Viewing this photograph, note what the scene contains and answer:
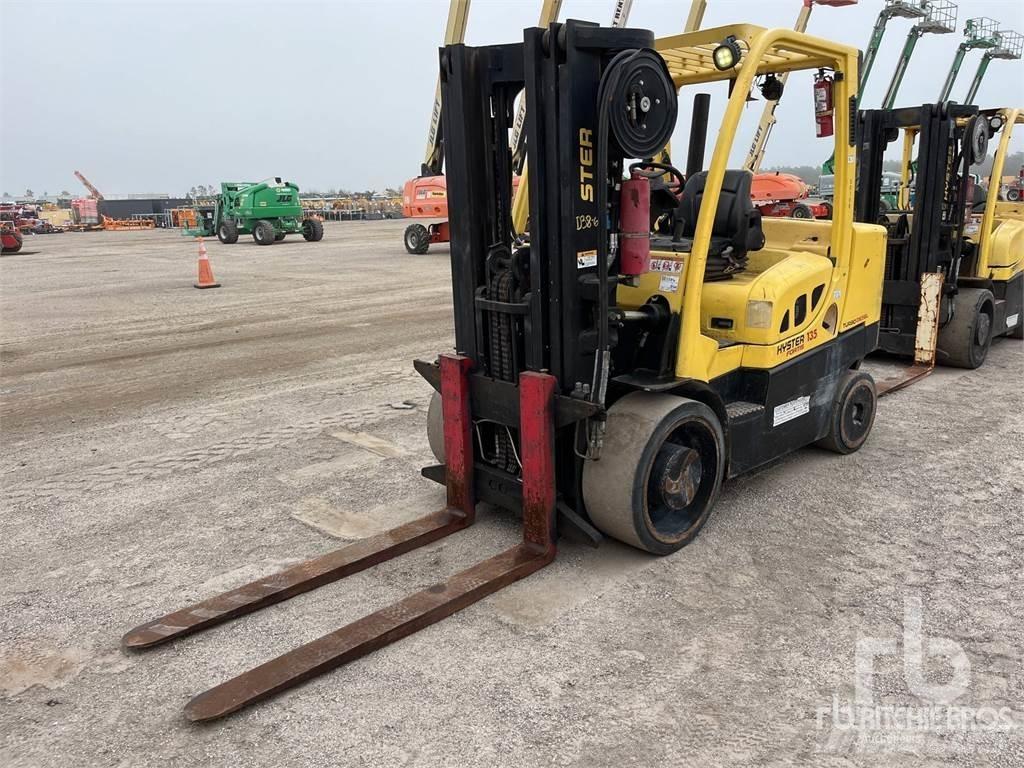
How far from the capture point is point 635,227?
3.87 m

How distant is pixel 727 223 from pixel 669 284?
2.67 feet

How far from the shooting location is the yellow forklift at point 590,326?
11.8 feet

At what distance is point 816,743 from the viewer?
2.74m

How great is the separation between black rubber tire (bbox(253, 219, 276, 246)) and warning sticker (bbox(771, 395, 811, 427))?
75.1 ft

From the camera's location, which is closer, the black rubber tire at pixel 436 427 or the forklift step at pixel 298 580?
the forklift step at pixel 298 580

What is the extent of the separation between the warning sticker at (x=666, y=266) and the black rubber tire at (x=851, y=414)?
188 cm

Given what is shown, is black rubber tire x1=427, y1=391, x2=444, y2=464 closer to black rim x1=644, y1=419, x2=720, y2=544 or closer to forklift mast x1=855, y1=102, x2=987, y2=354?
black rim x1=644, y1=419, x2=720, y2=544

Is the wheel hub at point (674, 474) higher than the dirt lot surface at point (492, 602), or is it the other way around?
the wheel hub at point (674, 474)

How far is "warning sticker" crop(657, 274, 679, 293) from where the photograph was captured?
4.08 m

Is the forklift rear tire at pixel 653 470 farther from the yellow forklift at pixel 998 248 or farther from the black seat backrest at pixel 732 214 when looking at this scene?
the yellow forklift at pixel 998 248

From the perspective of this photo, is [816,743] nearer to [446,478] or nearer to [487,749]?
[487,749]

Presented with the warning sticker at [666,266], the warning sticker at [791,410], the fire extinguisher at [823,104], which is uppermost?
the fire extinguisher at [823,104]

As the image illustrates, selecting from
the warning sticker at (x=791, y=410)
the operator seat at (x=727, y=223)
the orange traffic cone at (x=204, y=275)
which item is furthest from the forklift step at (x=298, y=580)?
the orange traffic cone at (x=204, y=275)

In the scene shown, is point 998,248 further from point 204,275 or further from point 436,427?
point 204,275
